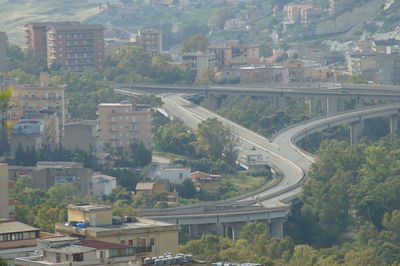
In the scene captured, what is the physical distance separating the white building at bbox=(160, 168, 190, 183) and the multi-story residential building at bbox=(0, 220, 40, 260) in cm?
4760

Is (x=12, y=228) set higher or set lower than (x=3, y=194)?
higher

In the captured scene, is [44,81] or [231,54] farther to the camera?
[231,54]

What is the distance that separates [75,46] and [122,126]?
140 ft

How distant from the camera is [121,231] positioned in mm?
47938

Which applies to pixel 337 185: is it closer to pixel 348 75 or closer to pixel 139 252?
pixel 139 252

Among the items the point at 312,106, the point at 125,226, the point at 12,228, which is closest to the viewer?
the point at 12,228

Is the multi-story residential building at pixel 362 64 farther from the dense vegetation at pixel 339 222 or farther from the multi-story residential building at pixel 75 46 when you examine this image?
the dense vegetation at pixel 339 222

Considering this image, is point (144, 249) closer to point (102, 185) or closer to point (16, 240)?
point (16, 240)

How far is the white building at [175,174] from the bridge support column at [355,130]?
26.8 metres

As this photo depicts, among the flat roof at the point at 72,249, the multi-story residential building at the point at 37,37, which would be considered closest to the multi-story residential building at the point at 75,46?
the multi-story residential building at the point at 37,37

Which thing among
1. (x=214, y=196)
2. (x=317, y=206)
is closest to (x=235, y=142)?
(x=214, y=196)

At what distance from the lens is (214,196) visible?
90.8 m

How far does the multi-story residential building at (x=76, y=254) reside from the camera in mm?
40375

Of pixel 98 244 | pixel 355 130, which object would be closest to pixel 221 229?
pixel 98 244
